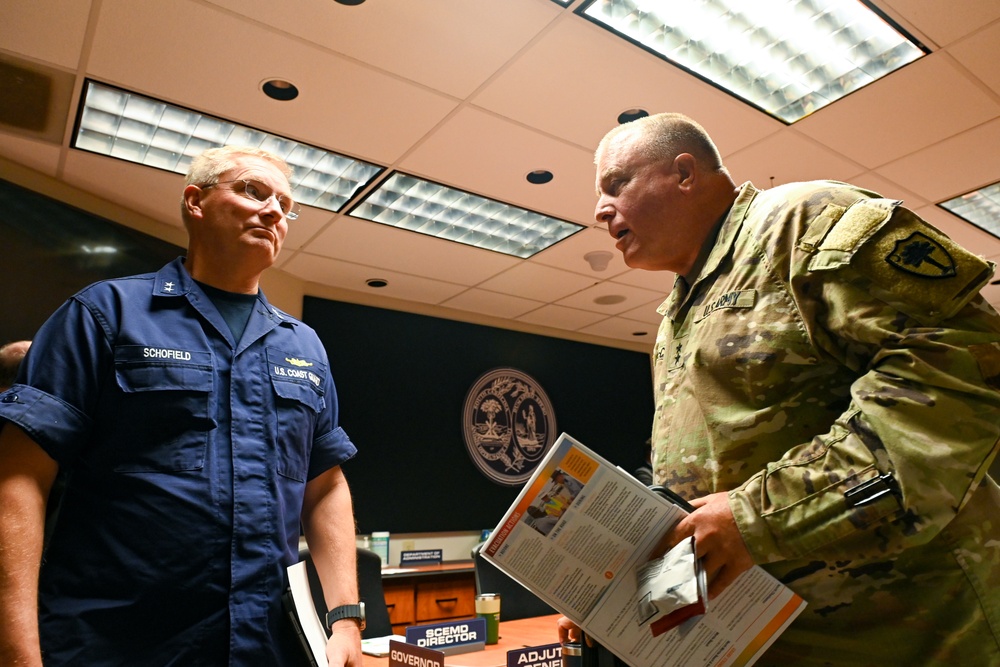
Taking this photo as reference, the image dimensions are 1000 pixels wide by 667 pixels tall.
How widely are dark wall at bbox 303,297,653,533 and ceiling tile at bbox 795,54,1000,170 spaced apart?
3.49 metres

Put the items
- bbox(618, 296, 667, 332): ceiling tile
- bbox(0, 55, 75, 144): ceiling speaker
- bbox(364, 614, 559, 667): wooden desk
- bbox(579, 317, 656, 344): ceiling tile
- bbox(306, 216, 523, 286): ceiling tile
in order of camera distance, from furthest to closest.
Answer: bbox(579, 317, 656, 344): ceiling tile → bbox(618, 296, 667, 332): ceiling tile → bbox(306, 216, 523, 286): ceiling tile → bbox(0, 55, 75, 144): ceiling speaker → bbox(364, 614, 559, 667): wooden desk

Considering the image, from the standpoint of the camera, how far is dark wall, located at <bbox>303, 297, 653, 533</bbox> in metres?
5.16

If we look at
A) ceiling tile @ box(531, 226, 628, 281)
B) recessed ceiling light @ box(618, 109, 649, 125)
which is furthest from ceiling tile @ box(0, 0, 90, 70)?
ceiling tile @ box(531, 226, 628, 281)

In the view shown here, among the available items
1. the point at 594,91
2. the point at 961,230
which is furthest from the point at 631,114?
the point at 961,230

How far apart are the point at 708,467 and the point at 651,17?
212 centimetres

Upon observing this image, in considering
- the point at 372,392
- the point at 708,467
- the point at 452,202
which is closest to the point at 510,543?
the point at 708,467

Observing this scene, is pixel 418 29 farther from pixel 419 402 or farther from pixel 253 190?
pixel 419 402

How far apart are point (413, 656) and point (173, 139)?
2.90m

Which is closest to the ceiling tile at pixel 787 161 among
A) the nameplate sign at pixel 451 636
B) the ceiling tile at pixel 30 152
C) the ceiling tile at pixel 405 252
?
the ceiling tile at pixel 405 252

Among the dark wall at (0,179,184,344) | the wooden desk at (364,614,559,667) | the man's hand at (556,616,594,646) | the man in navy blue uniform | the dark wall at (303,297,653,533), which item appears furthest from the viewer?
the dark wall at (303,297,653,533)

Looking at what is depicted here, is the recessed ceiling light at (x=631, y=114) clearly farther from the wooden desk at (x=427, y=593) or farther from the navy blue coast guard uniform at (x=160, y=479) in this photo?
the wooden desk at (x=427, y=593)

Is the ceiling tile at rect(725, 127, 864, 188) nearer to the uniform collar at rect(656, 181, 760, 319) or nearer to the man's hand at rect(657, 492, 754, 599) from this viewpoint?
the uniform collar at rect(656, 181, 760, 319)

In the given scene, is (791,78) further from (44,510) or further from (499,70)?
(44,510)

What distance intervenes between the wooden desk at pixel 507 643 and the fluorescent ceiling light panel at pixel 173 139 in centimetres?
242
